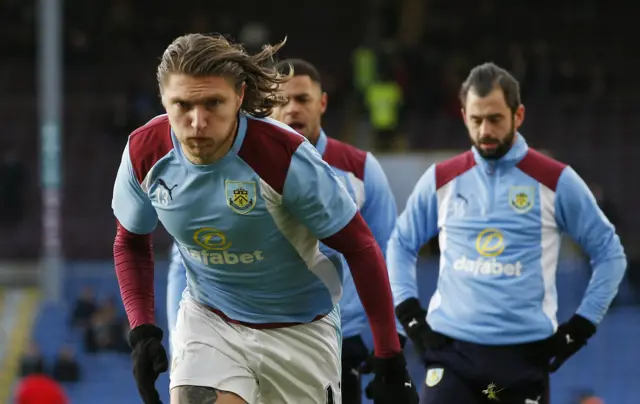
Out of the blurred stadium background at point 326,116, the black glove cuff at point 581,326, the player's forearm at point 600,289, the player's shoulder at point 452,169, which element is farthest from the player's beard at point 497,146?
the blurred stadium background at point 326,116

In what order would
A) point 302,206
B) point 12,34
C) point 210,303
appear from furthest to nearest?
point 12,34, point 210,303, point 302,206

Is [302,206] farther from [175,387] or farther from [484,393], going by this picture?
[484,393]

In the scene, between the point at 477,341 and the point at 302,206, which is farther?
the point at 477,341

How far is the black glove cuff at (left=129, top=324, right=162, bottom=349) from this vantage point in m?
4.71

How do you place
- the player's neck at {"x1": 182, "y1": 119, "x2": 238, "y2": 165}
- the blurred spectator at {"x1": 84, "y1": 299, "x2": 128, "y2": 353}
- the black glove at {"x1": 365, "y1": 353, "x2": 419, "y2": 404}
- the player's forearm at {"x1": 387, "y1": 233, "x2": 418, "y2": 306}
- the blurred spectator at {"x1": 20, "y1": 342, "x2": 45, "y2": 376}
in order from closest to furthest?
the player's neck at {"x1": 182, "y1": 119, "x2": 238, "y2": 165} → the black glove at {"x1": 365, "y1": 353, "x2": 419, "y2": 404} → the player's forearm at {"x1": 387, "y1": 233, "x2": 418, "y2": 306} → the blurred spectator at {"x1": 20, "y1": 342, "x2": 45, "y2": 376} → the blurred spectator at {"x1": 84, "y1": 299, "x2": 128, "y2": 353}

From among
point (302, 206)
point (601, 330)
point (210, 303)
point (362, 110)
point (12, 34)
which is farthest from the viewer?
point (12, 34)

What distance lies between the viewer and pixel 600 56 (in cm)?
2509

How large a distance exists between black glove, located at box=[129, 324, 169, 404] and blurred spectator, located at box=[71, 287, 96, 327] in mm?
13089

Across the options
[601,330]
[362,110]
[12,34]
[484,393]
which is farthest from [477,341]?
[12,34]

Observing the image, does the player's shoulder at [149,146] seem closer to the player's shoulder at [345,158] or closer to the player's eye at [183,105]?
the player's eye at [183,105]

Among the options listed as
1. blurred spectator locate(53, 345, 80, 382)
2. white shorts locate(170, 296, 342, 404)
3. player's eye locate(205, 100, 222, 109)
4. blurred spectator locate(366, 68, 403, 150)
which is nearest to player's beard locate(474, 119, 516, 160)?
white shorts locate(170, 296, 342, 404)

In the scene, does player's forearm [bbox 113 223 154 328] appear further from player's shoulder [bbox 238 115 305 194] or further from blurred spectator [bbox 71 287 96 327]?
blurred spectator [bbox 71 287 96 327]

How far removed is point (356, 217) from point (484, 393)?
6.52 feet

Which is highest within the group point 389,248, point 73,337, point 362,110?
point 389,248
